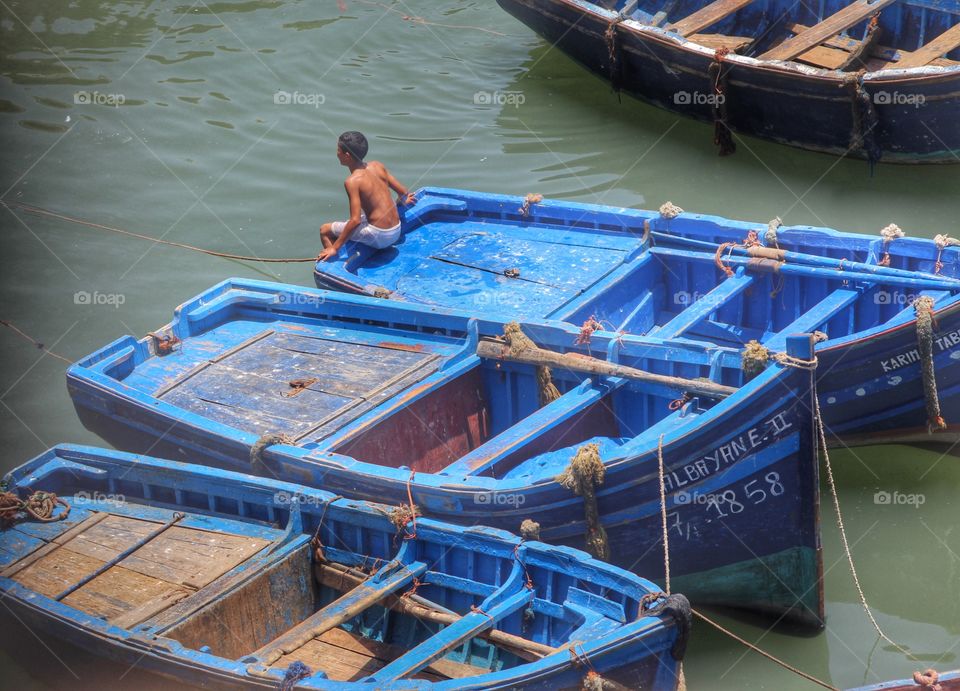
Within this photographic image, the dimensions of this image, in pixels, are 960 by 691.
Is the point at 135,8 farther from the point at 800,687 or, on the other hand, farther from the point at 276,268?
the point at 800,687

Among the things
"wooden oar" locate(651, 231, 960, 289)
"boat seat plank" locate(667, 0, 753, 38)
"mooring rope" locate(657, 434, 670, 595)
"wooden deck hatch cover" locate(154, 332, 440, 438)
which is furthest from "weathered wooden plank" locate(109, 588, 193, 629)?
"boat seat plank" locate(667, 0, 753, 38)

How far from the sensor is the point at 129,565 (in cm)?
703

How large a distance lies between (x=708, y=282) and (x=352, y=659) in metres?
4.42

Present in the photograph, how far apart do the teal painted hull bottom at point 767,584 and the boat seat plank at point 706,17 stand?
767 centimetres

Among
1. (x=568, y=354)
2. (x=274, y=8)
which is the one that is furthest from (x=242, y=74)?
(x=568, y=354)

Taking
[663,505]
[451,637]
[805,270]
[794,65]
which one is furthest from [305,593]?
[794,65]

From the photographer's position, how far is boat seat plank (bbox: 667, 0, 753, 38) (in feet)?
44.0

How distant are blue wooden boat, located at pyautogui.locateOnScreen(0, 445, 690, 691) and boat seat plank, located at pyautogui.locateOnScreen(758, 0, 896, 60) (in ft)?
24.9

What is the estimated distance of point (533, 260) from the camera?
32.9 feet

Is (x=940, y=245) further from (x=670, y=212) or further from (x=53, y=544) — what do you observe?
(x=53, y=544)

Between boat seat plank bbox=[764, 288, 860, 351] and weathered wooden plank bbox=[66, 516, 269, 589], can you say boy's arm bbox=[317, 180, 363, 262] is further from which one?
boat seat plank bbox=[764, 288, 860, 351]

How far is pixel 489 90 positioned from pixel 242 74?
3276 mm

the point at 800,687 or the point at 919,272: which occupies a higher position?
the point at 919,272

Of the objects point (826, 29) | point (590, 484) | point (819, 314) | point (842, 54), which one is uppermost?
point (826, 29)
